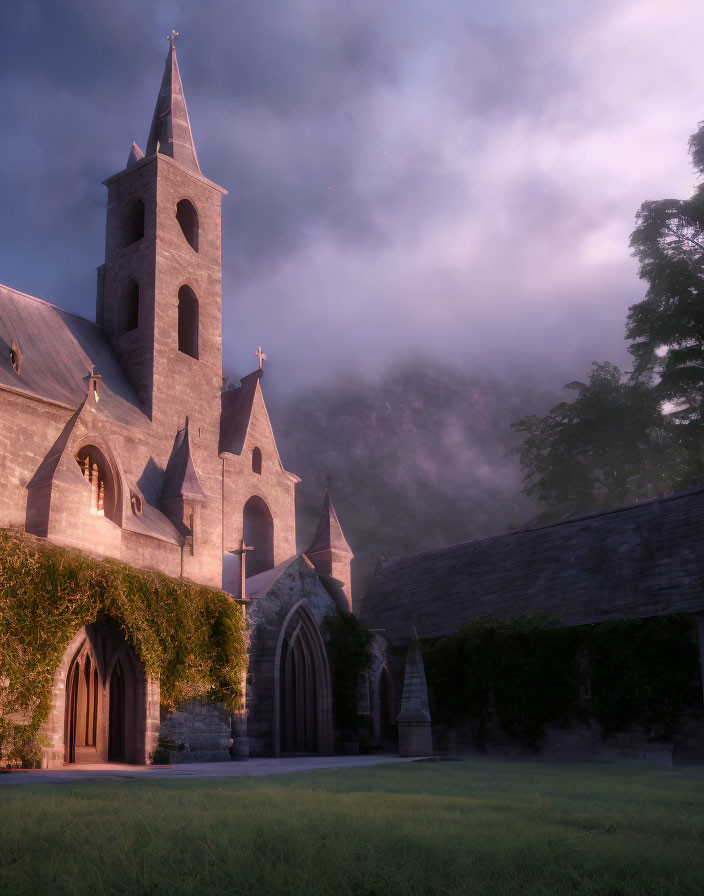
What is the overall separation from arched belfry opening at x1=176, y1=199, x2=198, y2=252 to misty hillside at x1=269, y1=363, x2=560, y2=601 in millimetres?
39558

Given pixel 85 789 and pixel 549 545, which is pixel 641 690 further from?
pixel 85 789

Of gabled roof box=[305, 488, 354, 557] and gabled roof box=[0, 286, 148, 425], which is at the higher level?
gabled roof box=[0, 286, 148, 425]

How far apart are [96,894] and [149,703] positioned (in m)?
A: 13.3

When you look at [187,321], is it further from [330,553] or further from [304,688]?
[304,688]

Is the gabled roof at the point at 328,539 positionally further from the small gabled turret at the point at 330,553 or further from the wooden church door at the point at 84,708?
the wooden church door at the point at 84,708

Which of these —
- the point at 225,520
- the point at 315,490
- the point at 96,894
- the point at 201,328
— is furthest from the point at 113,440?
the point at 315,490

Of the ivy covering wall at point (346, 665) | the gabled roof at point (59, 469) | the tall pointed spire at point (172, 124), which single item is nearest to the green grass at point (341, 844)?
the gabled roof at point (59, 469)

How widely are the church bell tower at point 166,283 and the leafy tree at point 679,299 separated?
16.3 m

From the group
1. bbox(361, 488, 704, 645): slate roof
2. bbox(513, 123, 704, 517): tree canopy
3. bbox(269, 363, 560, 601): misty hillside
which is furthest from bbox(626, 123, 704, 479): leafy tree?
bbox(269, 363, 560, 601): misty hillside

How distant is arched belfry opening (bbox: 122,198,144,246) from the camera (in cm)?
3062

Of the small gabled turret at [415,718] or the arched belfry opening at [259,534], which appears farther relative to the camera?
the arched belfry opening at [259,534]

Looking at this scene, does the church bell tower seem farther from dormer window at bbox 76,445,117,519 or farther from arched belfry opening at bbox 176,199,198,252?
dormer window at bbox 76,445,117,519

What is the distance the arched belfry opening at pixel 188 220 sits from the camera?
102ft

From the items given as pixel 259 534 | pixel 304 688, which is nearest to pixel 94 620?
pixel 304 688
